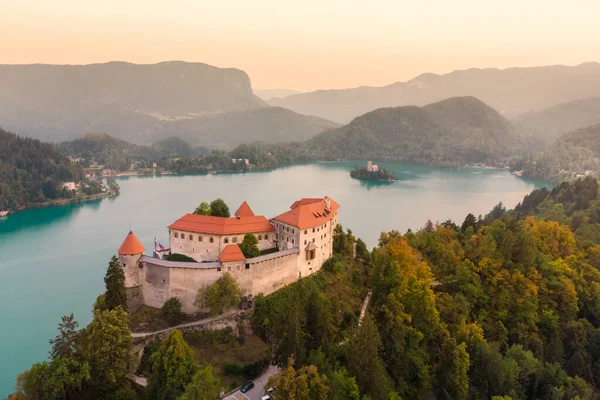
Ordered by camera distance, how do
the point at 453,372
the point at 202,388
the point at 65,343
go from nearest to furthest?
1. the point at 202,388
2. the point at 65,343
3. the point at 453,372

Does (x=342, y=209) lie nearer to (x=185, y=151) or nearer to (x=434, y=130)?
(x=185, y=151)

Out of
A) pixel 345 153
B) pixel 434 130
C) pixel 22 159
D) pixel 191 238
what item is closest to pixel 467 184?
pixel 345 153

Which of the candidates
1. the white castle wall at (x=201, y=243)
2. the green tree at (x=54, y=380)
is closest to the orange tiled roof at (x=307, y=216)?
→ the white castle wall at (x=201, y=243)

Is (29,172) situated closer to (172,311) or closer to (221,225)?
(221,225)

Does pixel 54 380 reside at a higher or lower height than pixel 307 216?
lower

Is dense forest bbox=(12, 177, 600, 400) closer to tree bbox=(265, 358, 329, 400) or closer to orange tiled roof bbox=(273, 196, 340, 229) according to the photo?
tree bbox=(265, 358, 329, 400)

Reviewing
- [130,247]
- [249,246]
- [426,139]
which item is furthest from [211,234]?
[426,139]

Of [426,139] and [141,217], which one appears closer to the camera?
[141,217]
